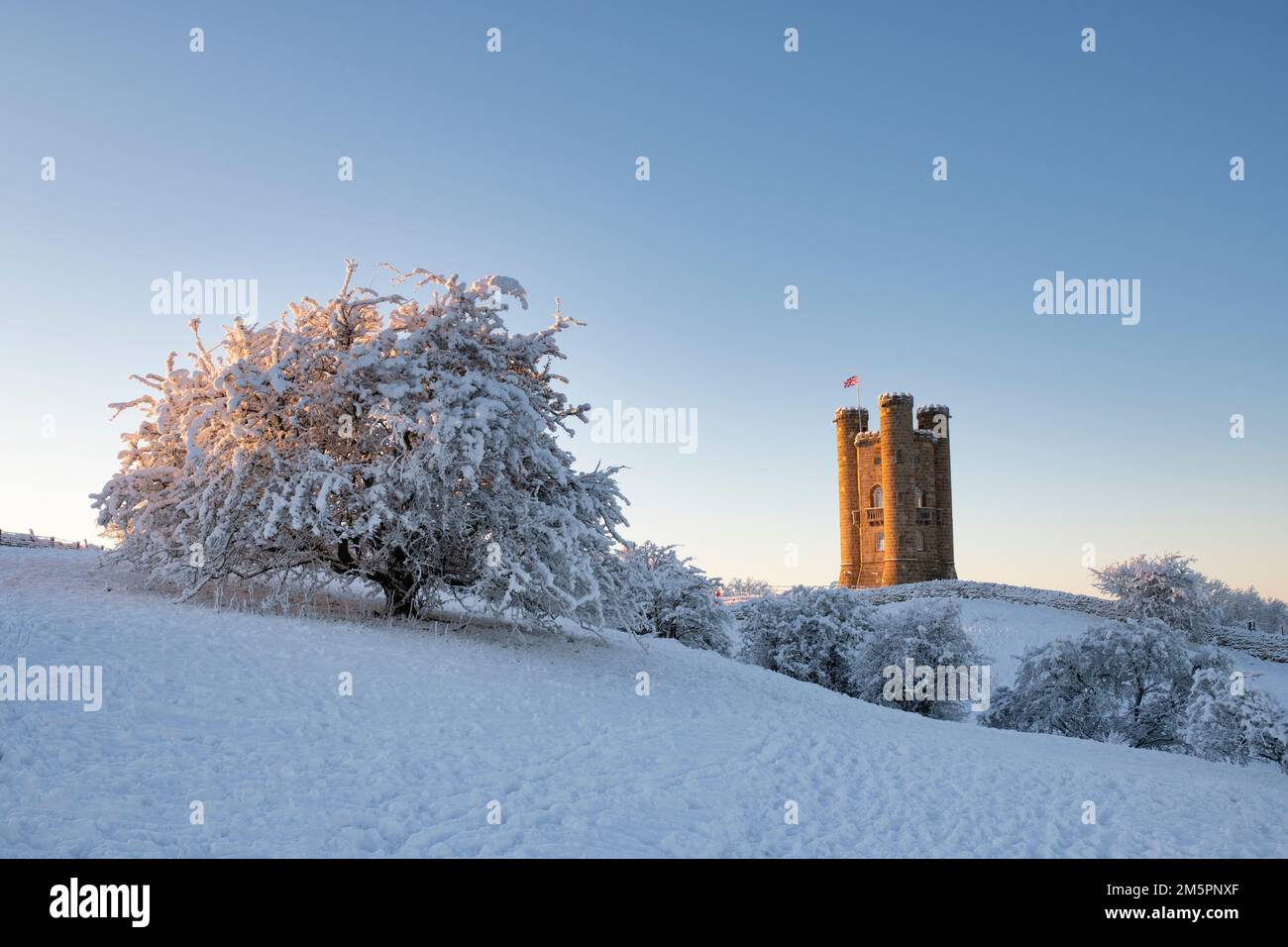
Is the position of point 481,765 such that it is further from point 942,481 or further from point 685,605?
point 942,481

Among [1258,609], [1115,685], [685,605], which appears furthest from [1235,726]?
[1258,609]

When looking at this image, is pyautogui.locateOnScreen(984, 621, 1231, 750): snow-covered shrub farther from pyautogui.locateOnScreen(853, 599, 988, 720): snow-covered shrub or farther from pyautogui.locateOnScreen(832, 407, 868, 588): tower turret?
pyautogui.locateOnScreen(832, 407, 868, 588): tower turret

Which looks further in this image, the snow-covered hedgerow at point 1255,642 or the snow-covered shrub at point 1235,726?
the snow-covered hedgerow at point 1255,642

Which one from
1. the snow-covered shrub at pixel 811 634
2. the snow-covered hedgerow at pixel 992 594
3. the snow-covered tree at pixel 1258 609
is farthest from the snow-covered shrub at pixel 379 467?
the snow-covered tree at pixel 1258 609

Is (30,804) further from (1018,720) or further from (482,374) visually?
(1018,720)

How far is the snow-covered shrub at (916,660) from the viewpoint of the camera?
88.6 feet

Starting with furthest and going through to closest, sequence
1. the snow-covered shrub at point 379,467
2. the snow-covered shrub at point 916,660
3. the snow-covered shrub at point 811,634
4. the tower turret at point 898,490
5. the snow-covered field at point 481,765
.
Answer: the tower turret at point 898,490, the snow-covered shrub at point 811,634, the snow-covered shrub at point 916,660, the snow-covered shrub at point 379,467, the snow-covered field at point 481,765

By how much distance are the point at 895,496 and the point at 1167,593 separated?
18.2 metres

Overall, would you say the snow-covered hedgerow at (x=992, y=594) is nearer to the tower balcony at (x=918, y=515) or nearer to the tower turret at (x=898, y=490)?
the tower turret at (x=898, y=490)

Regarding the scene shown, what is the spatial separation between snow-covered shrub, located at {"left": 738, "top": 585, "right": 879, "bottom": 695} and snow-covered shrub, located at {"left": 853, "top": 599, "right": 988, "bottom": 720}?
94 cm

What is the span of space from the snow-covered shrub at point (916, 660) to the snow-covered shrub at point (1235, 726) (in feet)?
26.1

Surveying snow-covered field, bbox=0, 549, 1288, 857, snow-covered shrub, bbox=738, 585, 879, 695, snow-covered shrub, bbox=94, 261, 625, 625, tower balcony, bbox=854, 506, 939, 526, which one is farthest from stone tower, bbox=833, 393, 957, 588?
snow-covered shrub, bbox=94, 261, 625, 625
